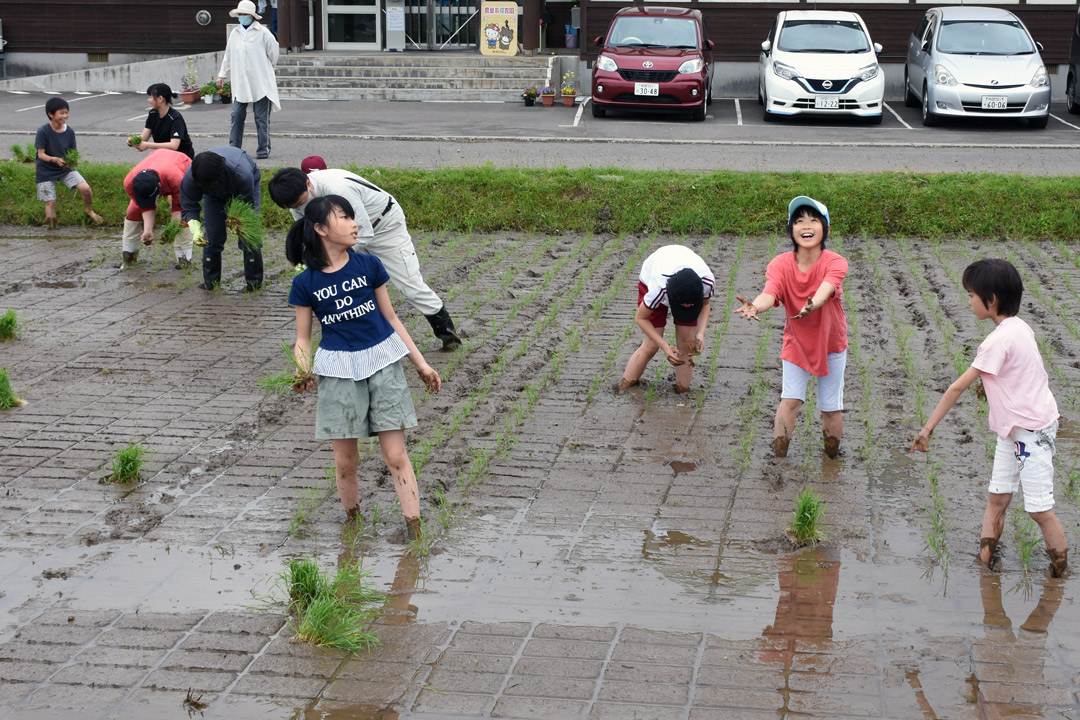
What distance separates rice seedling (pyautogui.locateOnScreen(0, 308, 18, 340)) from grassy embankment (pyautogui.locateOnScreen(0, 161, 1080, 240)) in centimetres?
406

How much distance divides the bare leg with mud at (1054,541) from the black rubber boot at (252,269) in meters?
6.70

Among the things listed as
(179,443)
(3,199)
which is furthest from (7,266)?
(179,443)

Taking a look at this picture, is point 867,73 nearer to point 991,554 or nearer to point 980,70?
point 980,70

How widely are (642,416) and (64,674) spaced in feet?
12.1

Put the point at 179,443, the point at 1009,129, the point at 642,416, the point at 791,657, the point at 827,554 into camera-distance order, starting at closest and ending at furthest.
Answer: the point at 791,657 < the point at 827,554 < the point at 179,443 < the point at 642,416 < the point at 1009,129

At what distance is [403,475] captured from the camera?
5.20 metres

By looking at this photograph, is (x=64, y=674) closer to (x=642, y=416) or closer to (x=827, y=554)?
(x=827, y=554)

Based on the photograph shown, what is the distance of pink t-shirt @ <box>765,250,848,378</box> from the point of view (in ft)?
19.6

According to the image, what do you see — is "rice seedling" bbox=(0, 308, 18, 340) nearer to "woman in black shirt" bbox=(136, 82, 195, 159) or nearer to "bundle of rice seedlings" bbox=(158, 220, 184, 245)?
"bundle of rice seedlings" bbox=(158, 220, 184, 245)

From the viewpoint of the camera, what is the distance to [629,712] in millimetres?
3869

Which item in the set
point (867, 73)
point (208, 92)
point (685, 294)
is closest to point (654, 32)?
point (867, 73)

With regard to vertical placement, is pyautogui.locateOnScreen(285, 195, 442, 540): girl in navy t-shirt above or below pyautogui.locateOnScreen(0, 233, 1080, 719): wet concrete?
above

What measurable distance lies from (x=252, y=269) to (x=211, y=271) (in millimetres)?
363

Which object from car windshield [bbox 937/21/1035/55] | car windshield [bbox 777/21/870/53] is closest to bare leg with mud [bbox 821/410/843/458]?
car windshield [bbox 777/21/870/53]
